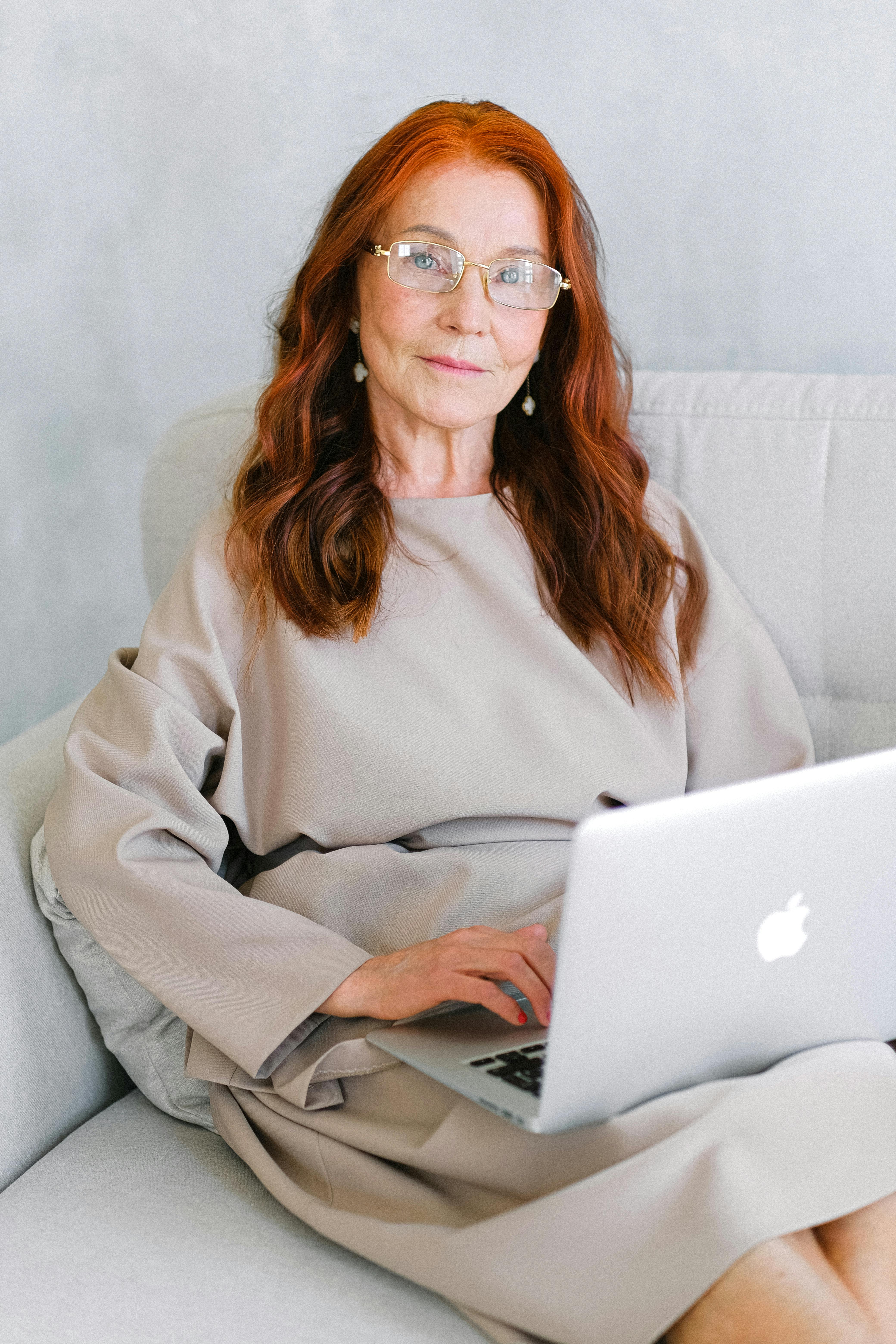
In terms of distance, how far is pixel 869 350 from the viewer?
1.79 m

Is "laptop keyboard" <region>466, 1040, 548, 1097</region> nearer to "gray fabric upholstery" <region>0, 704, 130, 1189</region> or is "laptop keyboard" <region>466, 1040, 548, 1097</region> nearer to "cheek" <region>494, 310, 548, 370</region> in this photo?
"gray fabric upholstery" <region>0, 704, 130, 1189</region>

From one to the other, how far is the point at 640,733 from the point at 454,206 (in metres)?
0.64

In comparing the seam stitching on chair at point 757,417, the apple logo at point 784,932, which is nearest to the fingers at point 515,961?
the apple logo at point 784,932

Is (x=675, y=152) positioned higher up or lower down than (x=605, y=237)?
higher up

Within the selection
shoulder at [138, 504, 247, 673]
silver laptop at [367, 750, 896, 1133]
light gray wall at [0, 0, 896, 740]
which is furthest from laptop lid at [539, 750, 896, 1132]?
light gray wall at [0, 0, 896, 740]

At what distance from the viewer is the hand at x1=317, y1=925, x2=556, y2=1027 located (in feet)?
3.69

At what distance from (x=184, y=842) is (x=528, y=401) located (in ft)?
2.39

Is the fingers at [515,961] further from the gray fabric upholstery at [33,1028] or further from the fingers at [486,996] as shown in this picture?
the gray fabric upholstery at [33,1028]

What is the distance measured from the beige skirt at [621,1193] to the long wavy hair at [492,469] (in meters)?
0.58

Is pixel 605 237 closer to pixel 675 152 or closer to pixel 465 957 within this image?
pixel 675 152

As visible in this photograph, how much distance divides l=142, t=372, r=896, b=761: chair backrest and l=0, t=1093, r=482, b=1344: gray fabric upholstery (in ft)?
2.87

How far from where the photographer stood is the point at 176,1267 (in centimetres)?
114

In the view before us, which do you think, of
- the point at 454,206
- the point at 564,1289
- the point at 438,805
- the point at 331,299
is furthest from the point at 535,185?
the point at 564,1289

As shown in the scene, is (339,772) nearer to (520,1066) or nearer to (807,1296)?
(520,1066)
